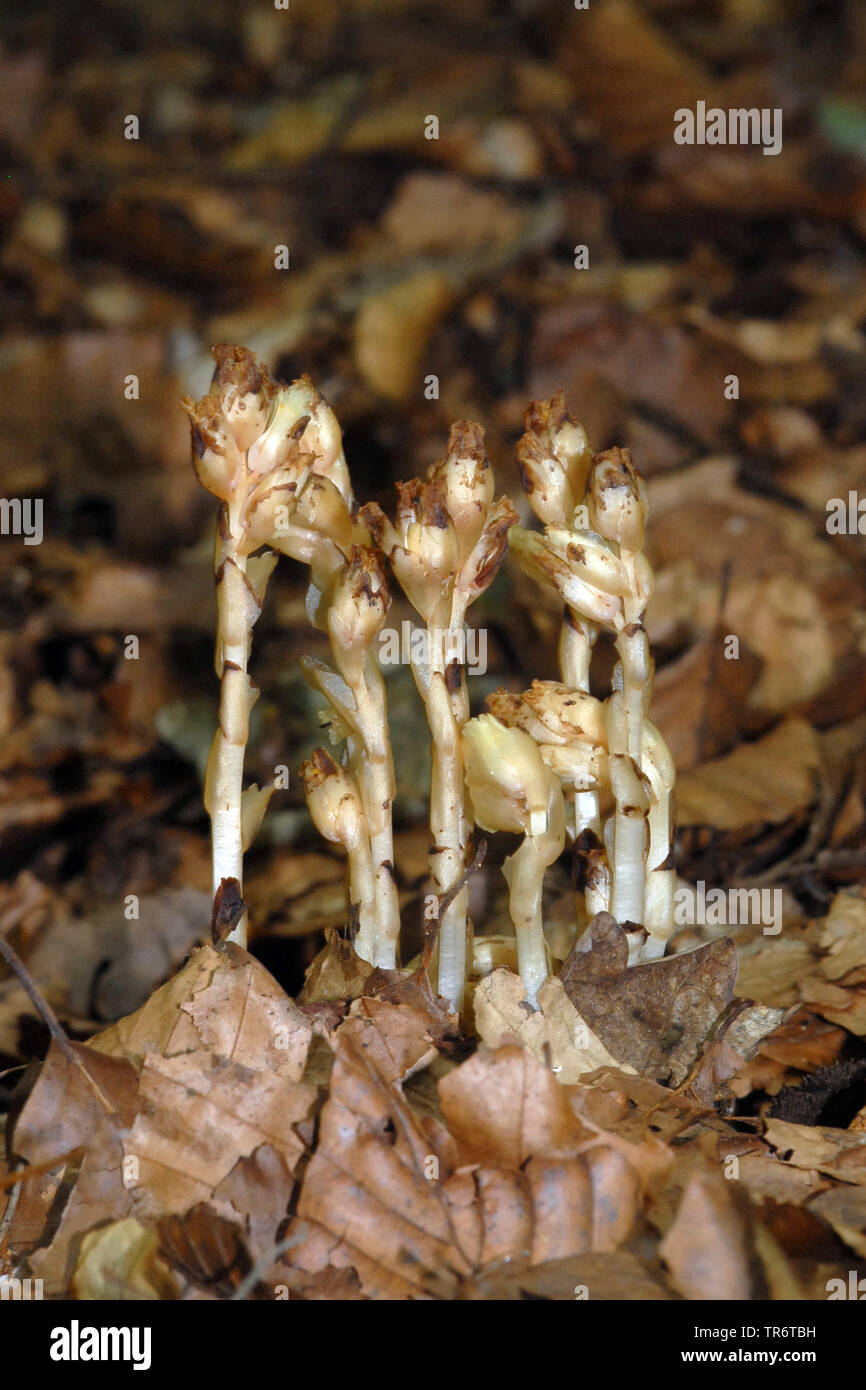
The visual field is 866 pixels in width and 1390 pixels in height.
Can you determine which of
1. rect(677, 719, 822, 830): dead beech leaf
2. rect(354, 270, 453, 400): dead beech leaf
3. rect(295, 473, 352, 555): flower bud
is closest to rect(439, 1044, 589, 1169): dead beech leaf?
rect(295, 473, 352, 555): flower bud

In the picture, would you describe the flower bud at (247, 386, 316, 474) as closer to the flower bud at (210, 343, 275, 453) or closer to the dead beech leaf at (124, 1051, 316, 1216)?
the flower bud at (210, 343, 275, 453)

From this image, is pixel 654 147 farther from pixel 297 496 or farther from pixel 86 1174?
pixel 86 1174

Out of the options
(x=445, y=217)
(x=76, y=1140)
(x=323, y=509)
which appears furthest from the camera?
(x=445, y=217)

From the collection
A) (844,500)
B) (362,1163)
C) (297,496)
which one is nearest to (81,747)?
(297,496)

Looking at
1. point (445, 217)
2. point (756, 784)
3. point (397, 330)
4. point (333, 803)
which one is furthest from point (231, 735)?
point (445, 217)

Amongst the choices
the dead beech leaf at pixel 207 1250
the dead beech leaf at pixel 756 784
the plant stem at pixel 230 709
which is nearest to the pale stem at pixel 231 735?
the plant stem at pixel 230 709

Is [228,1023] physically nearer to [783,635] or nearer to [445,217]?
[783,635]

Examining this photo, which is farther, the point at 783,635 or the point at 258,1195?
the point at 783,635
